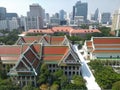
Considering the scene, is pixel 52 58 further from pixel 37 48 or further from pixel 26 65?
pixel 26 65

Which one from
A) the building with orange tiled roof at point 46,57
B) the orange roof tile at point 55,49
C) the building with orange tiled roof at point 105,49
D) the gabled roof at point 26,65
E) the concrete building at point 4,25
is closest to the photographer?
the gabled roof at point 26,65

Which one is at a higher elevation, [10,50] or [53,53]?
[10,50]

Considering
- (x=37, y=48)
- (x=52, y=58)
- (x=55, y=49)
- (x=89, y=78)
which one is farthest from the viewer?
(x=55, y=49)

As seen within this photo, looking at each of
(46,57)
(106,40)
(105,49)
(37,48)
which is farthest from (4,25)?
(46,57)

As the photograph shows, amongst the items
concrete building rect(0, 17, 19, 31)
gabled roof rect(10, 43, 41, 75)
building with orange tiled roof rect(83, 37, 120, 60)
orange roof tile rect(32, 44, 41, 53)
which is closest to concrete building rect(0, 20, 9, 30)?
concrete building rect(0, 17, 19, 31)

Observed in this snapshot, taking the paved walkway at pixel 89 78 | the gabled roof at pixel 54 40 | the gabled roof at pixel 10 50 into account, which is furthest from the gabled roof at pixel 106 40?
the gabled roof at pixel 10 50

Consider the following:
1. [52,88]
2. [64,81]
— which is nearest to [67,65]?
[64,81]

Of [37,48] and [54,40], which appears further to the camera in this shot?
[54,40]

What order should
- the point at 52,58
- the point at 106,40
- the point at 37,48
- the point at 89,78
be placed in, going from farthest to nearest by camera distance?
the point at 106,40
the point at 37,48
the point at 52,58
the point at 89,78

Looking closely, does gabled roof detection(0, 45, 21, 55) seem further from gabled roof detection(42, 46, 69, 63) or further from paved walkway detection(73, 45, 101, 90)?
paved walkway detection(73, 45, 101, 90)

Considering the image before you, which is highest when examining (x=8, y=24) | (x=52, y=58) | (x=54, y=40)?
(x=8, y=24)

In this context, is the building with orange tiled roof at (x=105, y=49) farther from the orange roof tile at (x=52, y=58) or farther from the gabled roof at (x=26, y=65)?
the gabled roof at (x=26, y=65)
